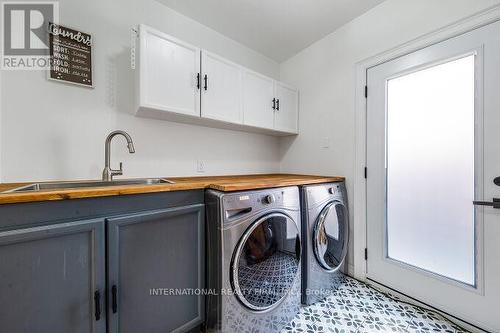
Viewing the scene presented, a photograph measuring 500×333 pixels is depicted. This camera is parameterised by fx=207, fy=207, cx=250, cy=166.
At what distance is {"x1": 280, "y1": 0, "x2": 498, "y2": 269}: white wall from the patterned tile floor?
0.92 m

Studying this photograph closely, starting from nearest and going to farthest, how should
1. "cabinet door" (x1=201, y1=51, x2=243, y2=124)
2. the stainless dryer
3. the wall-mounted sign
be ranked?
the stainless dryer → the wall-mounted sign → "cabinet door" (x1=201, y1=51, x2=243, y2=124)

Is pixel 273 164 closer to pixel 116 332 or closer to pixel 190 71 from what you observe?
pixel 190 71

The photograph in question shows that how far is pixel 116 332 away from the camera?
1.00m

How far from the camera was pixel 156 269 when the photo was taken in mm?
1104

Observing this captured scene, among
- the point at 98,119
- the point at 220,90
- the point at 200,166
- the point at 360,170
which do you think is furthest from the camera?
the point at 200,166

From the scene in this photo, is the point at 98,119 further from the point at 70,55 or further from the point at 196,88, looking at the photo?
the point at 196,88

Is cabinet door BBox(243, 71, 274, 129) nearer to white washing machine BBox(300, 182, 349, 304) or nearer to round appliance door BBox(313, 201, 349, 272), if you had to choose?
white washing machine BBox(300, 182, 349, 304)

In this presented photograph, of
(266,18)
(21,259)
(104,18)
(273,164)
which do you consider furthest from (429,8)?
(21,259)

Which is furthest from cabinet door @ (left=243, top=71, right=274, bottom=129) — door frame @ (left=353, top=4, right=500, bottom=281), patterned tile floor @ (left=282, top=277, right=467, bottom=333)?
patterned tile floor @ (left=282, top=277, right=467, bottom=333)

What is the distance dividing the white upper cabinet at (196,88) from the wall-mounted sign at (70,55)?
370 mm

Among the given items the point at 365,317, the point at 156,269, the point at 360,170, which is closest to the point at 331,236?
the point at 365,317

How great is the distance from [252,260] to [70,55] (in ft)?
6.09

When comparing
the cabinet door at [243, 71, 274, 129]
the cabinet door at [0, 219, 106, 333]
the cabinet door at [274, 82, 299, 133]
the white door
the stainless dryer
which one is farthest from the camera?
the cabinet door at [274, 82, 299, 133]

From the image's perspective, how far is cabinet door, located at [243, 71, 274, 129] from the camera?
2.01 metres
